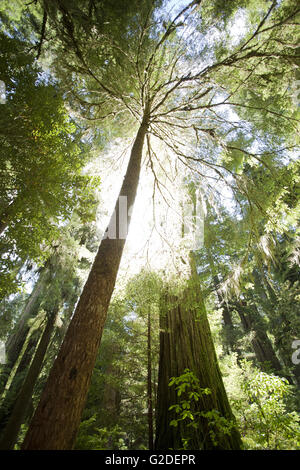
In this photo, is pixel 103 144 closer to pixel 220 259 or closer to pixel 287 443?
pixel 220 259

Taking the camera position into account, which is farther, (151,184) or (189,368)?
(151,184)

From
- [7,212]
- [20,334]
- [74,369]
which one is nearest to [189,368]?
[74,369]

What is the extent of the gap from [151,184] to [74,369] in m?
5.27

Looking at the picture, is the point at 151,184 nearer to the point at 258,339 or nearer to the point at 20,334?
the point at 258,339

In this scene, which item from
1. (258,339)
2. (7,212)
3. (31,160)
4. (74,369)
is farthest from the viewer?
(258,339)

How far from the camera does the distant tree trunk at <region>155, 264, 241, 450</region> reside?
2.90 metres

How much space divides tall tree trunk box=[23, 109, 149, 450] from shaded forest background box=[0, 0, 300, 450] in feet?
0.05

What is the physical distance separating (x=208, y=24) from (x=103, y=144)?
11.7ft

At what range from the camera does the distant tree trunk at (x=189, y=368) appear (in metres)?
2.90

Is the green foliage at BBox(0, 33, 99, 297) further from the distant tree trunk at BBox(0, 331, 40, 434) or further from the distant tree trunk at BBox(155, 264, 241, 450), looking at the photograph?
the distant tree trunk at BBox(0, 331, 40, 434)

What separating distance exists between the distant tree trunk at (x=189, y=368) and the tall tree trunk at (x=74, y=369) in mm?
1655

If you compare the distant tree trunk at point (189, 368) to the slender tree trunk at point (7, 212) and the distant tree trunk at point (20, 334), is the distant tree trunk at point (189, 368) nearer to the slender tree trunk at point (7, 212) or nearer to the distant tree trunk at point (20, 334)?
the slender tree trunk at point (7, 212)

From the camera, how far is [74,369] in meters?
2.07

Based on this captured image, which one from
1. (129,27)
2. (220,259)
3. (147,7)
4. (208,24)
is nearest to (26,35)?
(129,27)
